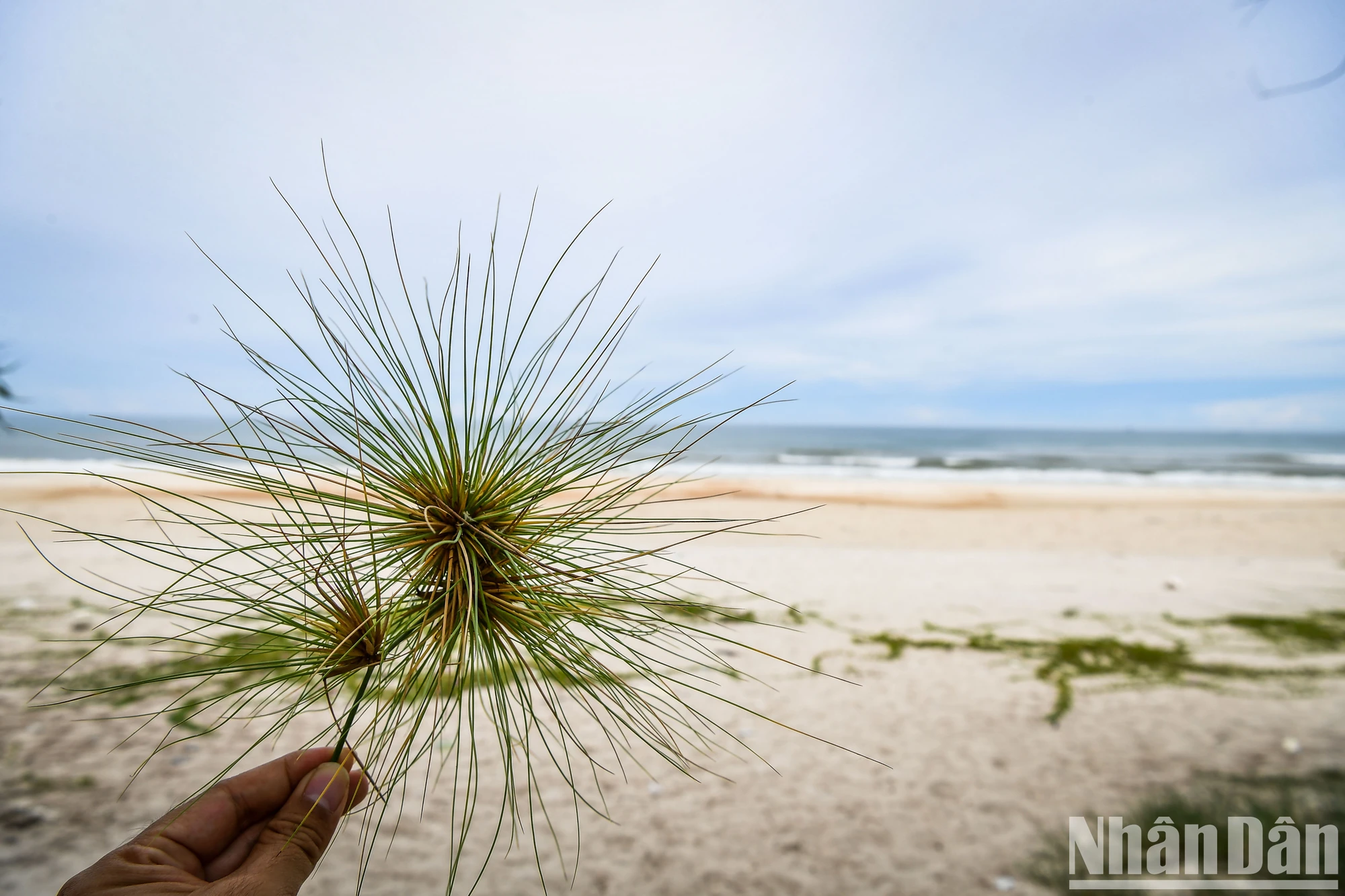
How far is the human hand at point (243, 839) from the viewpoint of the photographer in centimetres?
93

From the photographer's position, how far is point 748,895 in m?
1.99

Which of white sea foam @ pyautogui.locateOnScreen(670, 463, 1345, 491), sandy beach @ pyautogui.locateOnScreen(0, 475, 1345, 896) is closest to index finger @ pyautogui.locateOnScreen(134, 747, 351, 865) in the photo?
sandy beach @ pyautogui.locateOnScreen(0, 475, 1345, 896)

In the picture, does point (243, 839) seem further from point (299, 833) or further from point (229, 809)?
point (299, 833)

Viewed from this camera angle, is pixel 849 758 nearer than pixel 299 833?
No

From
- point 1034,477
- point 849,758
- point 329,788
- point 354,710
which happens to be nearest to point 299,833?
point 329,788

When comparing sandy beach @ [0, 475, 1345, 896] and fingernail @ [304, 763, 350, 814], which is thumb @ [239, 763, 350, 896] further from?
sandy beach @ [0, 475, 1345, 896]

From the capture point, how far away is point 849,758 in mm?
2652

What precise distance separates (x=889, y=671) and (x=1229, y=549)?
20.4ft

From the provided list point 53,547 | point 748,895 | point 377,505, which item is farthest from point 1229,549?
point 53,547

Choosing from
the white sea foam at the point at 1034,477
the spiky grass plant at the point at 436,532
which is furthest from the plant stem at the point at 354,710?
the white sea foam at the point at 1034,477

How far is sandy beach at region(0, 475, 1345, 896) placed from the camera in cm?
205

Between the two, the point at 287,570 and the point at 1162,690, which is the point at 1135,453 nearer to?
the point at 1162,690

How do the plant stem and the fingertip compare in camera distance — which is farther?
the fingertip

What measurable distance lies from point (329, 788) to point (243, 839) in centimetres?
21
